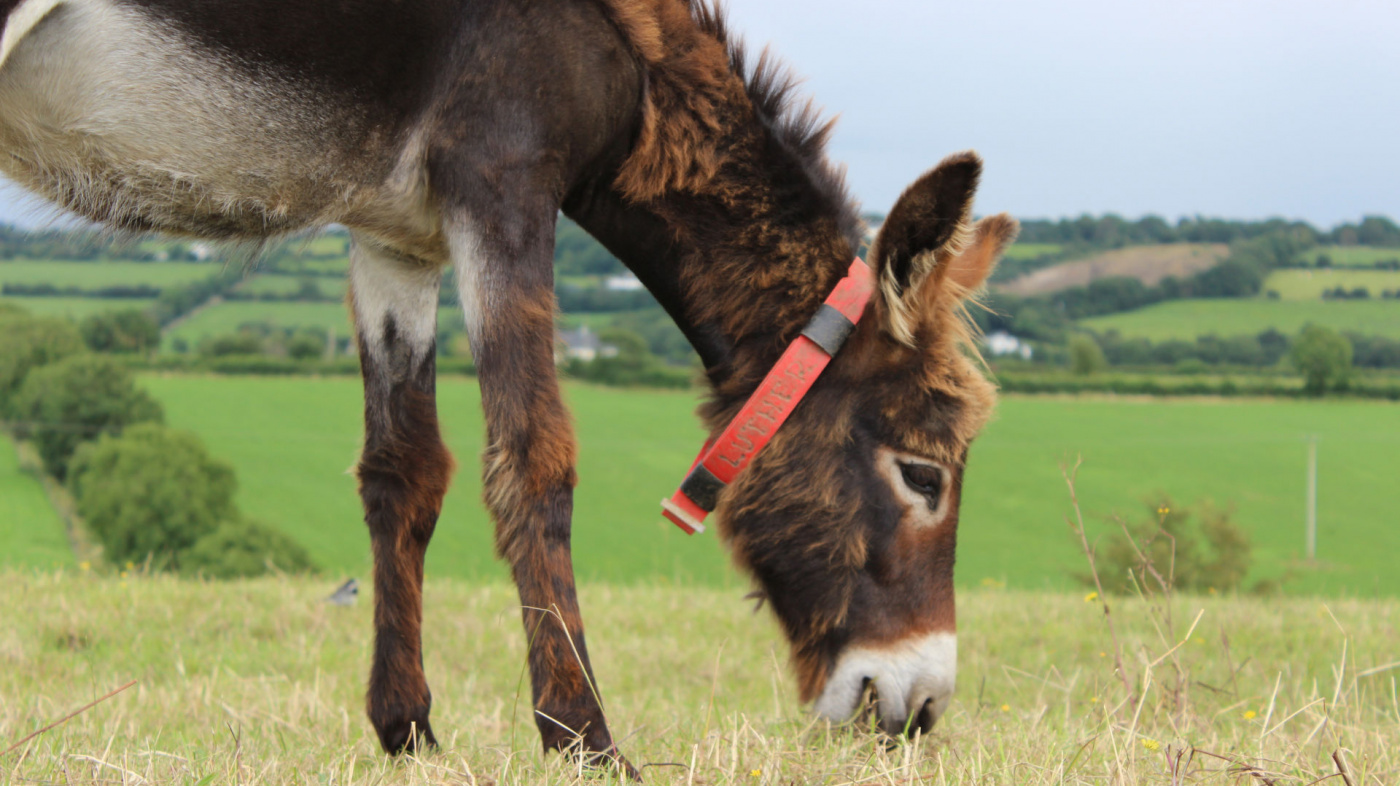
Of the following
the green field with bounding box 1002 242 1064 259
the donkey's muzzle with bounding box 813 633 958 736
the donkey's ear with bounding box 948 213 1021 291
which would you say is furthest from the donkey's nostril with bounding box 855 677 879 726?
the green field with bounding box 1002 242 1064 259

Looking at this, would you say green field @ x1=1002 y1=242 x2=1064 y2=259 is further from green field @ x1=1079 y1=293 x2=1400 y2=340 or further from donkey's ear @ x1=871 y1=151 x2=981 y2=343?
donkey's ear @ x1=871 y1=151 x2=981 y2=343

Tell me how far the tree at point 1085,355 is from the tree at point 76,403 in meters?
58.4

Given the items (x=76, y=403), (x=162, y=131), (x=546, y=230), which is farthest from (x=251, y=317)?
(x=546, y=230)

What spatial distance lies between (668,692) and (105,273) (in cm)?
7689

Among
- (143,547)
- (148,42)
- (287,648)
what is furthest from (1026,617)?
(143,547)

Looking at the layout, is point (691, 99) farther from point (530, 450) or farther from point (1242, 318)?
point (1242, 318)

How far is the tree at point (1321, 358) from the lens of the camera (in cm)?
6359

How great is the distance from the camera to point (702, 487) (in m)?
2.87

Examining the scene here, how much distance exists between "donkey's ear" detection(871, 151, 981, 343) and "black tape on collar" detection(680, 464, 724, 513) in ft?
2.30

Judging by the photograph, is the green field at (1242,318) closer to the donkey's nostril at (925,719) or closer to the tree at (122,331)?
the tree at (122,331)

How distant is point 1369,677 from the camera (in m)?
4.99

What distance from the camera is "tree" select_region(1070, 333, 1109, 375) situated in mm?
67188

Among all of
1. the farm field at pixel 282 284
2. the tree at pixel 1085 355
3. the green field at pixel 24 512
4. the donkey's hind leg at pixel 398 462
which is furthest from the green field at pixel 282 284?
the donkey's hind leg at pixel 398 462

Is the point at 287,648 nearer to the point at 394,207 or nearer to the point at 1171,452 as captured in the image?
the point at 394,207
